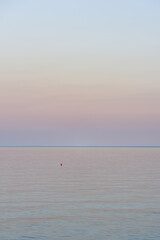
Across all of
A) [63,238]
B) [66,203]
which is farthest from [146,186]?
[63,238]

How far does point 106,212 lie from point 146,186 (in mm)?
21138

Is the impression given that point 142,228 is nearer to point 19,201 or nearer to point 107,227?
point 107,227

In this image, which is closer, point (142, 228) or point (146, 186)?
point (142, 228)

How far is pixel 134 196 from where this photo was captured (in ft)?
166

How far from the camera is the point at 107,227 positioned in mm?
34625

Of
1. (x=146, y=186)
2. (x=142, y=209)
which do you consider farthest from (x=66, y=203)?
(x=146, y=186)

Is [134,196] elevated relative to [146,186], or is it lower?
lower

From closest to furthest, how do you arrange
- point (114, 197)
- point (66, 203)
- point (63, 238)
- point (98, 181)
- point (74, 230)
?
1. point (63, 238)
2. point (74, 230)
3. point (66, 203)
4. point (114, 197)
5. point (98, 181)

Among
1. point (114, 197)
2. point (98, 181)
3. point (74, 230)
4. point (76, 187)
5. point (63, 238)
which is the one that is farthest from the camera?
point (98, 181)

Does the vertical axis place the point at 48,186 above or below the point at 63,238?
above

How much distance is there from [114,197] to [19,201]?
1142 cm

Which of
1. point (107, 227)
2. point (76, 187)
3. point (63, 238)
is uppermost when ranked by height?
point (76, 187)

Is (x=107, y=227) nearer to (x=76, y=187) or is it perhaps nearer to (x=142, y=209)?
(x=142, y=209)

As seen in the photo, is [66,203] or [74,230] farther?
[66,203]
